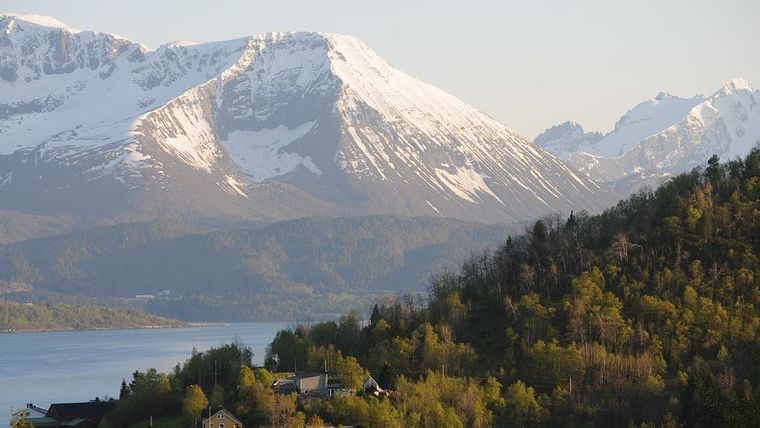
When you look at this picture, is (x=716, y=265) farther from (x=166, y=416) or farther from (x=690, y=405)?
(x=166, y=416)

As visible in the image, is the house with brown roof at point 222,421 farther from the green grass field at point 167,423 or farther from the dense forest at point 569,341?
the green grass field at point 167,423

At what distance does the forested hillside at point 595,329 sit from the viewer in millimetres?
98688

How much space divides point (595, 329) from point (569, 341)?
1.85 m

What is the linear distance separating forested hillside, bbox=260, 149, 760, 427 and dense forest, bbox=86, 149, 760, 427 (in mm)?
126

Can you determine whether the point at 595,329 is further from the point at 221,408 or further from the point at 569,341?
the point at 221,408

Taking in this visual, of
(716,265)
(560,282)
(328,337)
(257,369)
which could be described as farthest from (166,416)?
(716,265)

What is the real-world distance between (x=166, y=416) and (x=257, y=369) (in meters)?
7.31

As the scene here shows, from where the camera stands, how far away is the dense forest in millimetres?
98125

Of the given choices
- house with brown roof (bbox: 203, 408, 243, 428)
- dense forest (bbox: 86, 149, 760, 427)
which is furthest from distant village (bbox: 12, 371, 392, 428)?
dense forest (bbox: 86, 149, 760, 427)

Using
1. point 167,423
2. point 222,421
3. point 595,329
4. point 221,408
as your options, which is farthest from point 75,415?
point 595,329

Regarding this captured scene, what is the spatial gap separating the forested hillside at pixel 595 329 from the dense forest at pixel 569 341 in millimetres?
126

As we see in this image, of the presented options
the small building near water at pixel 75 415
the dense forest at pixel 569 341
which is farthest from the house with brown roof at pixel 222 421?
the small building near water at pixel 75 415

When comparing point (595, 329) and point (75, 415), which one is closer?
point (595, 329)

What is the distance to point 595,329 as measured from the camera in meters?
110
